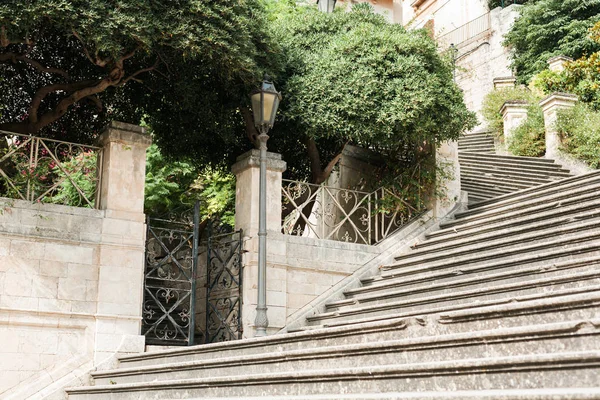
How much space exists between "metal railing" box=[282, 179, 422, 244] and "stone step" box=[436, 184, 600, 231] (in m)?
0.75

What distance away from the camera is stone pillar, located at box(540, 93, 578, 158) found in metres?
16.8

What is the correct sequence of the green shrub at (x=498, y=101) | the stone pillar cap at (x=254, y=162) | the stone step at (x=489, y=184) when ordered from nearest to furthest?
the stone pillar cap at (x=254, y=162)
the stone step at (x=489, y=184)
the green shrub at (x=498, y=101)

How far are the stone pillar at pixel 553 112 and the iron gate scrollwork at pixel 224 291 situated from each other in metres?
8.93

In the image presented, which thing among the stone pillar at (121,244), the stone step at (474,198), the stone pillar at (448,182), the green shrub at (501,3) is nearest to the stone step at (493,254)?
the stone pillar at (448,182)

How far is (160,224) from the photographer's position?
14242 millimetres

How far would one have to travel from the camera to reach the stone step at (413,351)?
459cm

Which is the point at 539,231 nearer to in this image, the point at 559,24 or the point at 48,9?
the point at 48,9

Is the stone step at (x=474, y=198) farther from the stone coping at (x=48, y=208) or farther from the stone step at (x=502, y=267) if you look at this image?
the stone coping at (x=48, y=208)

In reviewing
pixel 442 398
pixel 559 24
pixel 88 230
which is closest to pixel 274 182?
pixel 88 230

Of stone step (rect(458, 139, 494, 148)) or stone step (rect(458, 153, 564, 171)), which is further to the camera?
stone step (rect(458, 139, 494, 148))

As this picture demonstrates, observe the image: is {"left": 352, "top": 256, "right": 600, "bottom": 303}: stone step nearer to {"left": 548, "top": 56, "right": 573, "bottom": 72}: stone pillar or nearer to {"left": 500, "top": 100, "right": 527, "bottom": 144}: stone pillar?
{"left": 500, "top": 100, "right": 527, "bottom": 144}: stone pillar

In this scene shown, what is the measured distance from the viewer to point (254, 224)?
35.0 ft

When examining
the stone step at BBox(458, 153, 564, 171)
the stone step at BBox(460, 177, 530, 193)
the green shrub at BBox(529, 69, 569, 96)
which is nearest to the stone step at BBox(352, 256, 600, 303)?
the stone step at BBox(460, 177, 530, 193)

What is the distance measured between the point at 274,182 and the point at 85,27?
3.52 meters
